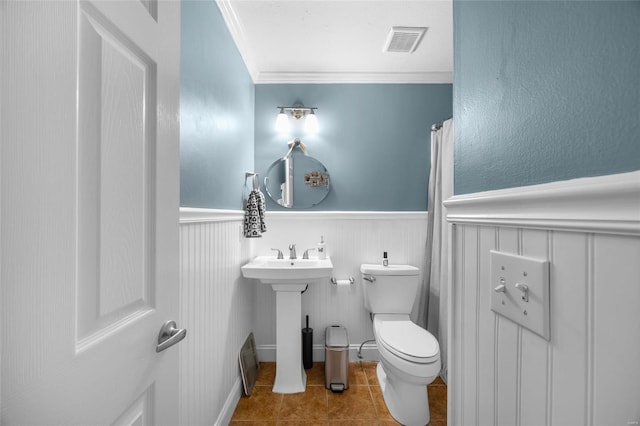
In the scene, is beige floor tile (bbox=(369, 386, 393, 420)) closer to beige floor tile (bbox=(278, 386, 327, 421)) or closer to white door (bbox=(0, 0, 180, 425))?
beige floor tile (bbox=(278, 386, 327, 421))

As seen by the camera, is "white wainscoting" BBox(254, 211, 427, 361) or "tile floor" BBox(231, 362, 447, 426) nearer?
"tile floor" BBox(231, 362, 447, 426)

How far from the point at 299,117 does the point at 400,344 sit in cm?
183

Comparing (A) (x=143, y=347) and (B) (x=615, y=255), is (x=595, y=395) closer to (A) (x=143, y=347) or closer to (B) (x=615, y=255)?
(B) (x=615, y=255)

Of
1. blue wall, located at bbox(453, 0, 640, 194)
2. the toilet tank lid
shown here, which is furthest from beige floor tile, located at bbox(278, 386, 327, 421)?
blue wall, located at bbox(453, 0, 640, 194)

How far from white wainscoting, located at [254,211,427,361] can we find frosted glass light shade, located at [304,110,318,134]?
2.28ft

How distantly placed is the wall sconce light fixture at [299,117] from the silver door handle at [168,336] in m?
1.96

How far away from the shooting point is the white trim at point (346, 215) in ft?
7.79

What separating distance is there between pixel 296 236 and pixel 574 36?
6.86 feet

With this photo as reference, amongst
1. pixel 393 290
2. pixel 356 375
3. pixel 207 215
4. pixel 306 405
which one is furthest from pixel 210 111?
pixel 356 375

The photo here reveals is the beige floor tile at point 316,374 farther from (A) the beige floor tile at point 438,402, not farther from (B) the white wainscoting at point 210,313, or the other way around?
(A) the beige floor tile at point 438,402

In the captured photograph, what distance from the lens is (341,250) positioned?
7.77 ft

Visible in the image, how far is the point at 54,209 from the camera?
383mm

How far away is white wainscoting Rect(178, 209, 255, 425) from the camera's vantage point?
45.6 inches

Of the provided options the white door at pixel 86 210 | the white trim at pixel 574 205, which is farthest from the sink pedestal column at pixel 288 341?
the white trim at pixel 574 205
